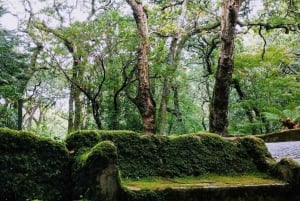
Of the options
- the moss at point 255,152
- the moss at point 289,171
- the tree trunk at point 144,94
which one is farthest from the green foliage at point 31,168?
the tree trunk at point 144,94

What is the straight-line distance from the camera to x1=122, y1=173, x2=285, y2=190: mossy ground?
3.84m

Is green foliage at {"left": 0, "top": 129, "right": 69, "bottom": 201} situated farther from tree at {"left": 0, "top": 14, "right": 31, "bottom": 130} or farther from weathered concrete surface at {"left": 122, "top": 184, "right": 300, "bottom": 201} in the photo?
tree at {"left": 0, "top": 14, "right": 31, "bottom": 130}

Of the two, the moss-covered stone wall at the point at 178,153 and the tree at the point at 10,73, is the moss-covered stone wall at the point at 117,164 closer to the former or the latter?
the moss-covered stone wall at the point at 178,153

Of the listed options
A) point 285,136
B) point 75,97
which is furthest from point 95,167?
point 75,97

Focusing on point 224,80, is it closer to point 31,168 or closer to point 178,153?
point 178,153

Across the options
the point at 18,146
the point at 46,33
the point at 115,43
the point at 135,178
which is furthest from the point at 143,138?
the point at 46,33

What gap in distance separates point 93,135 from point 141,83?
213 inches

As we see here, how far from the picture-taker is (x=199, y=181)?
166 inches

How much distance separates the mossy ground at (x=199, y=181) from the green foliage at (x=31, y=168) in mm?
633

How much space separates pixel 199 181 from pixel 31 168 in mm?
1743

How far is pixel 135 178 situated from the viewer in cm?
407

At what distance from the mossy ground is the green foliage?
633mm

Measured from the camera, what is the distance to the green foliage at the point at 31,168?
350cm

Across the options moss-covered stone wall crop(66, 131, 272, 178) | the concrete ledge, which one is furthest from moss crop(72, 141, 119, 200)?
the concrete ledge
